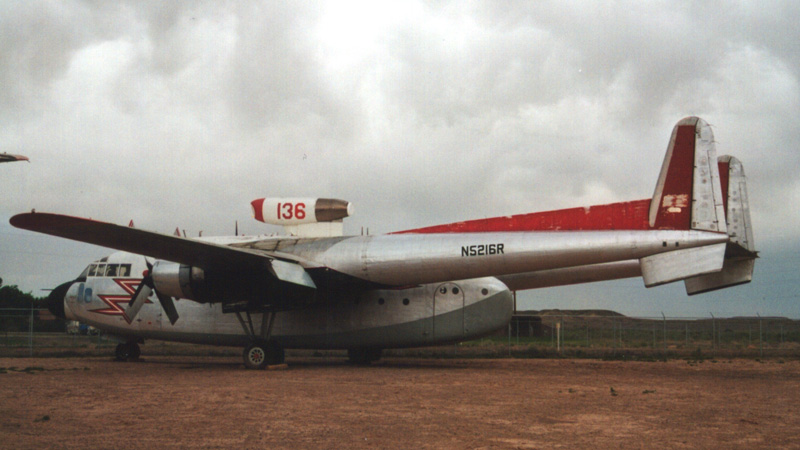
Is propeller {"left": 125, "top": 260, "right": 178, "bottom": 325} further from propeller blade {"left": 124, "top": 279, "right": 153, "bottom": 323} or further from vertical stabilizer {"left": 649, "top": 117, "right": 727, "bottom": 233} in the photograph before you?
vertical stabilizer {"left": 649, "top": 117, "right": 727, "bottom": 233}

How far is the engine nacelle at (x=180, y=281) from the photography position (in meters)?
17.5

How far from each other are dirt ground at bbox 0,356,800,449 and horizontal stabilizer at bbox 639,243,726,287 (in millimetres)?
2294

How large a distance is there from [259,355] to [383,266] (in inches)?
168

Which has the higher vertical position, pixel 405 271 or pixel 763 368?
pixel 405 271

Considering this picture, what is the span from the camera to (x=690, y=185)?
1501 cm

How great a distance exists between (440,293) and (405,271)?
94.5 inches

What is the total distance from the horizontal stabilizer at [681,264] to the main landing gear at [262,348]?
967 centimetres

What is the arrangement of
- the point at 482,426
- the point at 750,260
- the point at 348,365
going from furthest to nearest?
the point at 348,365, the point at 750,260, the point at 482,426

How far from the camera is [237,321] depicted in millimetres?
19766

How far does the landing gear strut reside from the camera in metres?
21.6

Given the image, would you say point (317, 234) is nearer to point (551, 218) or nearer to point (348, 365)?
point (348, 365)

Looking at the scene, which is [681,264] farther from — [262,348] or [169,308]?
[169,308]

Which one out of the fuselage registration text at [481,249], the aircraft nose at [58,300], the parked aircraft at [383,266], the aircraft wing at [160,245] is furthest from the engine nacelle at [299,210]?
the aircraft nose at [58,300]

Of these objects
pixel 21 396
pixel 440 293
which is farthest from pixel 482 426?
pixel 440 293
